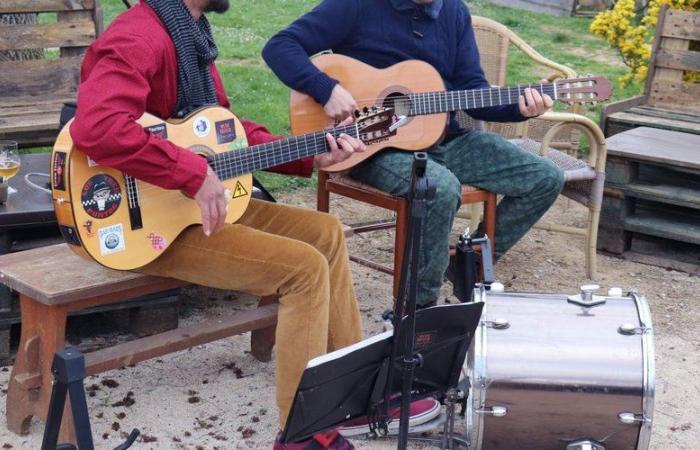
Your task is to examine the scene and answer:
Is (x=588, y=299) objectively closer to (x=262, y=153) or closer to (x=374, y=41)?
(x=262, y=153)

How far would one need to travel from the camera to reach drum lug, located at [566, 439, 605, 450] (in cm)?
313

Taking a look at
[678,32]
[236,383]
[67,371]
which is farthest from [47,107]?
[678,32]

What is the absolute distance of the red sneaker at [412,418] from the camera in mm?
3457

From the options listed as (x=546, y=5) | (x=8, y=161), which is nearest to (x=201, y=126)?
(x=8, y=161)

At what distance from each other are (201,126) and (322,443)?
1153mm

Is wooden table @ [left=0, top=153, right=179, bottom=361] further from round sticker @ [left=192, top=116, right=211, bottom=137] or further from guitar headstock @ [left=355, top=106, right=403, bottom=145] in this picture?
guitar headstock @ [left=355, top=106, right=403, bottom=145]

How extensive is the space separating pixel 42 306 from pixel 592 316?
1.81m

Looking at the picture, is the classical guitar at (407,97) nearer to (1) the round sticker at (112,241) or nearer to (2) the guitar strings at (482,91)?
(2) the guitar strings at (482,91)

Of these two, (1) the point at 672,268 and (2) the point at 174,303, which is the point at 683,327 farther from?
(2) the point at 174,303

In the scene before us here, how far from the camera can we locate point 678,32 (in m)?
5.86

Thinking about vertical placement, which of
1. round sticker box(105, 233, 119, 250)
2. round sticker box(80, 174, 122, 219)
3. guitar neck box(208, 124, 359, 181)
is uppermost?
guitar neck box(208, 124, 359, 181)

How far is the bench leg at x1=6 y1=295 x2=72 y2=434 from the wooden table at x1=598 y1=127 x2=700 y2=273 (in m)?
3.18

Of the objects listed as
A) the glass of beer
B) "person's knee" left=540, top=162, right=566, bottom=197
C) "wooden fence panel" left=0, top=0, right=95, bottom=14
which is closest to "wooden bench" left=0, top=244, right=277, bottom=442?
the glass of beer

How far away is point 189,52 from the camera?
341 centimetres
